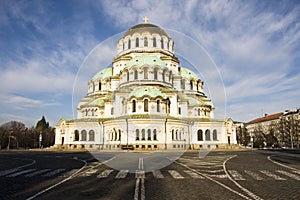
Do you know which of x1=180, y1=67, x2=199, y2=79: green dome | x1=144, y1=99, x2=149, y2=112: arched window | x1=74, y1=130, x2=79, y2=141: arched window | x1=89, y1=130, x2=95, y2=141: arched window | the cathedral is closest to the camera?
the cathedral

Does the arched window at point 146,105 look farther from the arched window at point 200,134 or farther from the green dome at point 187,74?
the green dome at point 187,74

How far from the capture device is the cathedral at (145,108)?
4300 centimetres

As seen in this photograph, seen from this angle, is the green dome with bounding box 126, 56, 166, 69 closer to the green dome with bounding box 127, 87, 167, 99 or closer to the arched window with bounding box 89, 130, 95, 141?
the green dome with bounding box 127, 87, 167, 99

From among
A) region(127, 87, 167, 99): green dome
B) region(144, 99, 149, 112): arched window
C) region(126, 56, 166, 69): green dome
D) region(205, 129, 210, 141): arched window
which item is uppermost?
region(126, 56, 166, 69): green dome

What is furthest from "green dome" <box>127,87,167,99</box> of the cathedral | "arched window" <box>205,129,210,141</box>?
"arched window" <box>205,129,210,141</box>

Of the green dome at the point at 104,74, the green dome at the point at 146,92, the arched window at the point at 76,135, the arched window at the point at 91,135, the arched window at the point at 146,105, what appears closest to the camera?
the arched window at the point at 146,105

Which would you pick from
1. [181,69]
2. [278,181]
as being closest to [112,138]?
[181,69]

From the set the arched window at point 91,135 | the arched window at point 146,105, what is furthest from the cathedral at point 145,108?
the arched window at point 146,105

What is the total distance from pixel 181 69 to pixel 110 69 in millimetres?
17148

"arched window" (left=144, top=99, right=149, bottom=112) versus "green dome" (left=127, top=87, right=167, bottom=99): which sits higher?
"green dome" (left=127, top=87, right=167, bottom=99)

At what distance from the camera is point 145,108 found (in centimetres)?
4441

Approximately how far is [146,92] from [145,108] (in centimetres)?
282

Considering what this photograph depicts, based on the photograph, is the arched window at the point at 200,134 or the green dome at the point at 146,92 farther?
the arched window at the point at 200,134

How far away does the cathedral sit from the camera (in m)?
43.0
